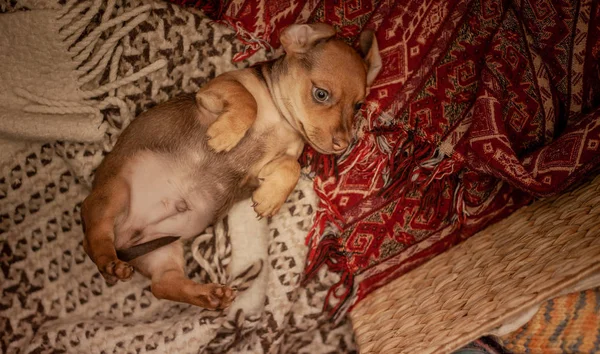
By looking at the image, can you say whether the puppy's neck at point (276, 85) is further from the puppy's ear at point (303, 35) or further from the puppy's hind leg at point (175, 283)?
the puppy's hind leg at point (175, 283)

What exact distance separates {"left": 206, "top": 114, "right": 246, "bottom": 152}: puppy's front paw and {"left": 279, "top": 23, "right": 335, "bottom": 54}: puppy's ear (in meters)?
0.63

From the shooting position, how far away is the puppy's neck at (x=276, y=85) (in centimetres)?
276

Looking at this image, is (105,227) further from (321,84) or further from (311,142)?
(321,84)

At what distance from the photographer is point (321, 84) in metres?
2.62

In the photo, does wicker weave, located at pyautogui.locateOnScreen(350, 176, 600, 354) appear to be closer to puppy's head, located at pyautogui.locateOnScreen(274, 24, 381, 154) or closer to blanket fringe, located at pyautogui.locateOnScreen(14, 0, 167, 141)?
puppy's head, located at pyautogui.locateOnScreen(274, 24, 381, 154)

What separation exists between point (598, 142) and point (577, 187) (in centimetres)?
30

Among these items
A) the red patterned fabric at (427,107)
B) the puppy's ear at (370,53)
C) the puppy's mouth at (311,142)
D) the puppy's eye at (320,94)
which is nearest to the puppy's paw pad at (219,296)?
the red patterned fabric at (427,107)

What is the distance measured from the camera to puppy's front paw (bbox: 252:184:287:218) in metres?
2.67

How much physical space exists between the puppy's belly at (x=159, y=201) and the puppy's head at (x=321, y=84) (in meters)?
0.67

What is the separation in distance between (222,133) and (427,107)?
1.33m

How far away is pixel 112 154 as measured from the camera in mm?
2607

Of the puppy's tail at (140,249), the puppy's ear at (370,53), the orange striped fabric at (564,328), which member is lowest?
the puppy's tail at (140,249)

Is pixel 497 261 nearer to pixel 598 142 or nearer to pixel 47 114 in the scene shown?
pixel 598 142

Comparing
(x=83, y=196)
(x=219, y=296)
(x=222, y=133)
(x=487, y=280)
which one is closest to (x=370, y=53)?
(x=222, y=133)
